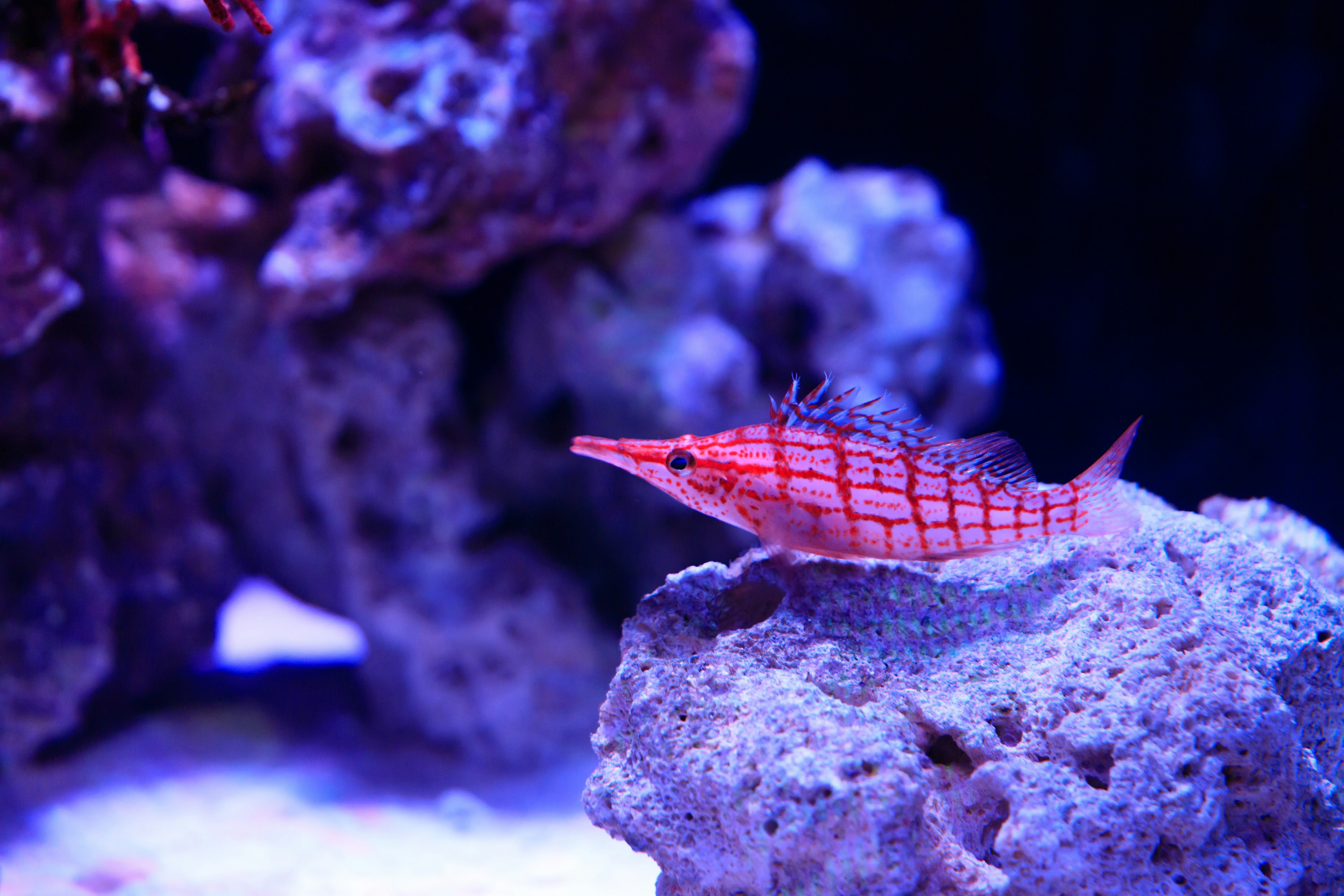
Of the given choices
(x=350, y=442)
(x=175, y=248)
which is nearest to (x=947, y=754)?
(x=350, y=442)

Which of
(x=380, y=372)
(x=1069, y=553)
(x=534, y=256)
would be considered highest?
(x=534, y=256)

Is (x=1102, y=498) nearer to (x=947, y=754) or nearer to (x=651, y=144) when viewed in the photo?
(x=947, y=754)

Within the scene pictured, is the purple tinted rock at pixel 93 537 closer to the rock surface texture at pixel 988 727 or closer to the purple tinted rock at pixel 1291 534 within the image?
the rock surface texture at pixel 988 727

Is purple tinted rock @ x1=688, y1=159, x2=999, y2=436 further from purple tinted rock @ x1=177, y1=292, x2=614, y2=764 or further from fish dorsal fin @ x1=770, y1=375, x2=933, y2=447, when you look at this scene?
fish dorsal fin @ x1=770, y1=375, x2=933, y2=447

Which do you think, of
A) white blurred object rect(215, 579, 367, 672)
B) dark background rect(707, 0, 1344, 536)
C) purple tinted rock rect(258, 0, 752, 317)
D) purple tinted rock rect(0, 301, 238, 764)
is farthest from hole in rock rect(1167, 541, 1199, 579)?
purple tinted rock rect(0, 301, 238, 764)

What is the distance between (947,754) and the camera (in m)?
1.92

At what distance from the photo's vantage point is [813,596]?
7.02 ft

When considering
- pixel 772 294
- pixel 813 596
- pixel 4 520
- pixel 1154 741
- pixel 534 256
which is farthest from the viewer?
pixel 772 294

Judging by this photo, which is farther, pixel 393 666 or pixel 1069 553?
pixel 393 666

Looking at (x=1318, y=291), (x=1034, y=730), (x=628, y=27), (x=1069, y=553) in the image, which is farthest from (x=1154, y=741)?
(x=1318, y=291)

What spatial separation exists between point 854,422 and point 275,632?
5622 millimetres

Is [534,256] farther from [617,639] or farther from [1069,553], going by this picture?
[1069,553]

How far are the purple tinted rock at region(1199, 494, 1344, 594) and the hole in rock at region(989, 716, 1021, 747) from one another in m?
1.31

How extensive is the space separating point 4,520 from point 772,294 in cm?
424
